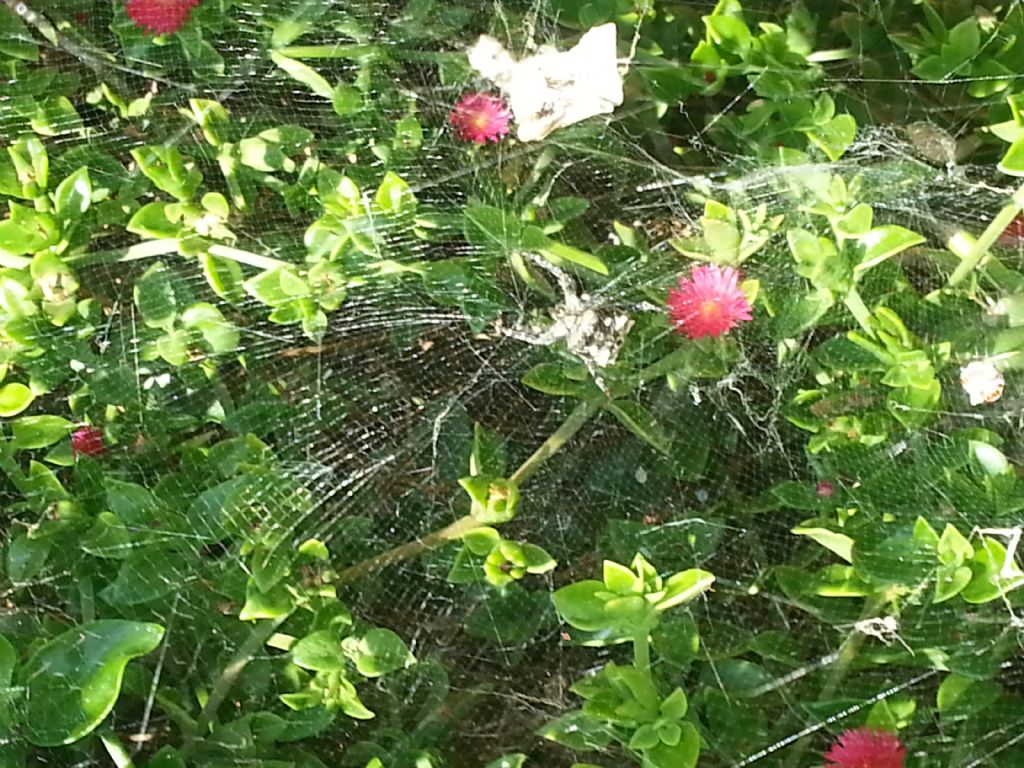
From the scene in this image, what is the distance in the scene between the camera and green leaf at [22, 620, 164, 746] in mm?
511

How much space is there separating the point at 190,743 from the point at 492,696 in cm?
16

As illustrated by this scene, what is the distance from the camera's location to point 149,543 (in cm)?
60

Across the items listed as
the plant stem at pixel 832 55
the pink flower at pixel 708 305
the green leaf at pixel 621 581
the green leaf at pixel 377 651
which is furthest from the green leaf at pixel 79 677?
the plant stem at pixel 832 55

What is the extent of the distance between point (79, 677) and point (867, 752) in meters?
0.39

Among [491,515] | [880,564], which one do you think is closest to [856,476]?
[880,564]

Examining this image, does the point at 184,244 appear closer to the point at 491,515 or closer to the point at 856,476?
the point at 491,515

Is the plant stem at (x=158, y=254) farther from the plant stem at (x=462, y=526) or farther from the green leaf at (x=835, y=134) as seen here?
the green leaf at (x=835, y=134)

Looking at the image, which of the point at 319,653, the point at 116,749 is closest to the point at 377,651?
the point at 319,653

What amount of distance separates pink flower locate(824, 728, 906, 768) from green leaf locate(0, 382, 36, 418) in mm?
476

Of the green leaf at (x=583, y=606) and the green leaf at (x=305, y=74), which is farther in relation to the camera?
the green leaf at (x=305, y=74)

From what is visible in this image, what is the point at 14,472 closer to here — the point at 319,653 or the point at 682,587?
the point at 319,653

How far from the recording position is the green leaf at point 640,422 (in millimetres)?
635

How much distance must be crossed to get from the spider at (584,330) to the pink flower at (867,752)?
23 cm

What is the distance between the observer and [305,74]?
0.70 meters
